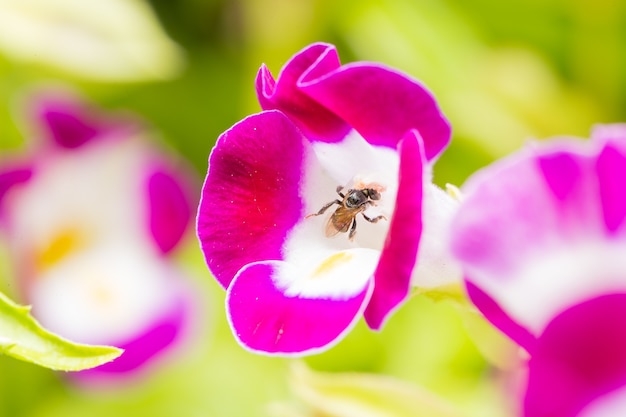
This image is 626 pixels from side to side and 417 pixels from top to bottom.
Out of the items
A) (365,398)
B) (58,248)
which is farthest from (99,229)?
(365,398)

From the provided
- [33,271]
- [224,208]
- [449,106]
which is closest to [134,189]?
[33,271]

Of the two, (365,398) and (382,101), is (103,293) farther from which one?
(382,101)

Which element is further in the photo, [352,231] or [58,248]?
[58,248]

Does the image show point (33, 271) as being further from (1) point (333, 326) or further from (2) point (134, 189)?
(1) point (333, 326)

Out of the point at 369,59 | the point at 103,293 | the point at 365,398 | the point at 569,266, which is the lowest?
the point at 103,293

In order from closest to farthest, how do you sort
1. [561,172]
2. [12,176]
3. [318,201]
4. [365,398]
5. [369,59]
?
[561,172] < [318,201] < [365,398] < [12,176] < [369,59]

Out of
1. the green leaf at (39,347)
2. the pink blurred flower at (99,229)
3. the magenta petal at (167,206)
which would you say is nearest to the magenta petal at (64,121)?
the pink blurred flower at (99,229)

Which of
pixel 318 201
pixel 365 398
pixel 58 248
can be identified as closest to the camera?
pixel 318 201
